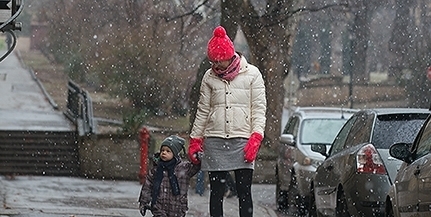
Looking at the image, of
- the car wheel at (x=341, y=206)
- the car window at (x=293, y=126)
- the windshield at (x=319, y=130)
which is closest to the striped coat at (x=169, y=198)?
the car wheel at (x=341, y=206)

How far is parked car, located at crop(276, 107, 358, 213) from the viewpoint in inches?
679

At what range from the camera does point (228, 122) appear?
10.4 metres

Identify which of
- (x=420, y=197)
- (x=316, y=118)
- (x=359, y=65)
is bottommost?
(x=359, y=65)

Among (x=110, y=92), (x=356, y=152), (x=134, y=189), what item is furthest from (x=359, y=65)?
(x=356, y=152)

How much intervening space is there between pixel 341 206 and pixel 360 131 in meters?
0.80

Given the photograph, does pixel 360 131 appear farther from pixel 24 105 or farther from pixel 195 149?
pixel 24 105

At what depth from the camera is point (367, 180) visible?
36.5 feet

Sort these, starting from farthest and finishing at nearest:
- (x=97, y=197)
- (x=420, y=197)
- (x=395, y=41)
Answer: (x=395, y=41)
(x=97, y=197)
(x=420, y=197)

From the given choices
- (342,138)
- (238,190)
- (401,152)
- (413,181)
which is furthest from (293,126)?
(413,181)

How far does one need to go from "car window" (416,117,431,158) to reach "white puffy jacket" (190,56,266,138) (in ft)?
4.36

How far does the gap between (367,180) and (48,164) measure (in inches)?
604

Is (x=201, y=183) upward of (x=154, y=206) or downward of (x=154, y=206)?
downward

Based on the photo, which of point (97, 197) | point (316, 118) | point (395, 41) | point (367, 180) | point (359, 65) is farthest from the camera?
point (359, 65)

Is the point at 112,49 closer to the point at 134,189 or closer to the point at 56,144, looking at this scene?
the point at 56,144
